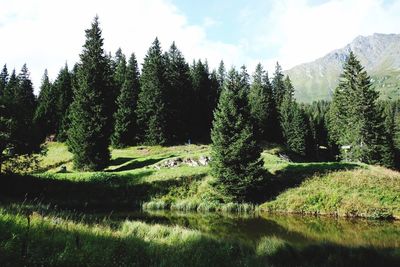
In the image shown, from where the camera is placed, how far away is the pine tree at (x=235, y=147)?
36531 millimetres

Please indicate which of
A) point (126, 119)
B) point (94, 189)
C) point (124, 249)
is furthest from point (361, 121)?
point (124, 249)

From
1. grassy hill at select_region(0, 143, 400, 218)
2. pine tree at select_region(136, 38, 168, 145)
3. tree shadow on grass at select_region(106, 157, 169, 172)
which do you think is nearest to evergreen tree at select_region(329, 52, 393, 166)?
grassy hill at select_region(0, 143, 400, 218)

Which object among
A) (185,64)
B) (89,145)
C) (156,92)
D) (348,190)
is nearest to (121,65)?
(185,64)

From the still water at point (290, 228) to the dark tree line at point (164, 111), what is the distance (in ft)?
33.8

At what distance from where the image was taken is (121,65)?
8850 cm

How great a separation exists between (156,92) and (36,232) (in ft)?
204

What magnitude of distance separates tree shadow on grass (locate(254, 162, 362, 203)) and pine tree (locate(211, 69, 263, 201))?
185cm

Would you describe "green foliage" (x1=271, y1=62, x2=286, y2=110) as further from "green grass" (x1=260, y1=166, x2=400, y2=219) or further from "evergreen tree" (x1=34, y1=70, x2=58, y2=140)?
"green grass" (x1=260, y1=166, x2=400, y2=219)

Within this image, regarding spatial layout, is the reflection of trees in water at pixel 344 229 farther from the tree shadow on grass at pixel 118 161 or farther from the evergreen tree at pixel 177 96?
the evergreen tree at pixel 177 96

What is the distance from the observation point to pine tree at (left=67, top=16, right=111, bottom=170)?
163 ft

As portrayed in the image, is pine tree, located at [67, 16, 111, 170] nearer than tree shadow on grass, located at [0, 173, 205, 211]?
No

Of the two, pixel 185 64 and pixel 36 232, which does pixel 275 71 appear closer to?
pixel 185 64

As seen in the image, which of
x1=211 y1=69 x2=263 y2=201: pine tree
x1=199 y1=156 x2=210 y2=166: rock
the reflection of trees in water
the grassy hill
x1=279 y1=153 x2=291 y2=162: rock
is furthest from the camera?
Result: x1=279 y1=153 x2=291 y2=162: rock

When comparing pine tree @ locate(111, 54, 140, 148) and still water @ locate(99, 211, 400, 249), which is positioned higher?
pine tree @ locate(111, 54, 140, 148)
